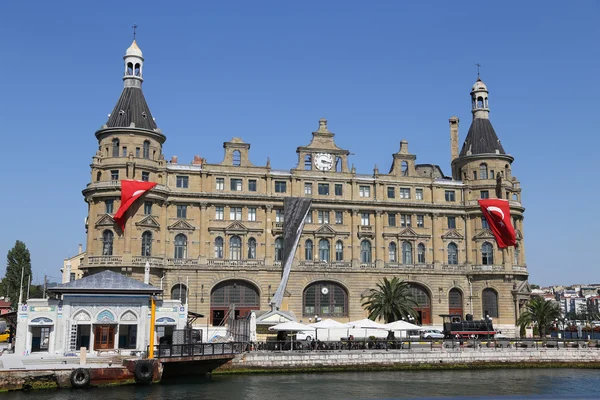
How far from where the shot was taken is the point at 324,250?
3506 inches

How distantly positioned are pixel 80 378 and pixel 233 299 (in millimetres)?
37318

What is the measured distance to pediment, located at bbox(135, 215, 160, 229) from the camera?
266 ft

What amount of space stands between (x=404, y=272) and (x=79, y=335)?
45.7 m

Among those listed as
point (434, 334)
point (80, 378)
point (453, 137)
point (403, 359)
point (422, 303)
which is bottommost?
point (80, 378)

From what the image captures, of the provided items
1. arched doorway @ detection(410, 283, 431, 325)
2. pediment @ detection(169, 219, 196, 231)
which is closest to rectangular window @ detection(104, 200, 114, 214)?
pediment @ detection(169, 219, 196, 231)

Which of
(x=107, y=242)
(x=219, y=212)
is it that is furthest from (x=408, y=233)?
(x=107, y=242)

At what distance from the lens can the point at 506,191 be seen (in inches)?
3671

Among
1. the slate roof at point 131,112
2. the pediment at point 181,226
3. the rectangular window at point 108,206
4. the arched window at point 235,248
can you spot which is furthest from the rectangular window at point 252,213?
the rectangular window at point 108,206

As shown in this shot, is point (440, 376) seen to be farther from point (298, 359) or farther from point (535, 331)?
point (535, 331)

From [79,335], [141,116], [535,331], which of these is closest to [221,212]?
[141,116]

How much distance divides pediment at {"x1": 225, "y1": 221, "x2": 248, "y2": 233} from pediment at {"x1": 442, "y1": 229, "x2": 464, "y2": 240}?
91.4ft

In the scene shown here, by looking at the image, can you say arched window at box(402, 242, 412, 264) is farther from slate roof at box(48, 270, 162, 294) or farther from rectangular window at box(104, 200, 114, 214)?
slate roof at box(48, 270, 162, 294)

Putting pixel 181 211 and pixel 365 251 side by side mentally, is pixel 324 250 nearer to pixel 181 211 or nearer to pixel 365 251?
pixel 365 251

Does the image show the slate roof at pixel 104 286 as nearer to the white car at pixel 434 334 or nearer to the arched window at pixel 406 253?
the white car at pixel 434 334
